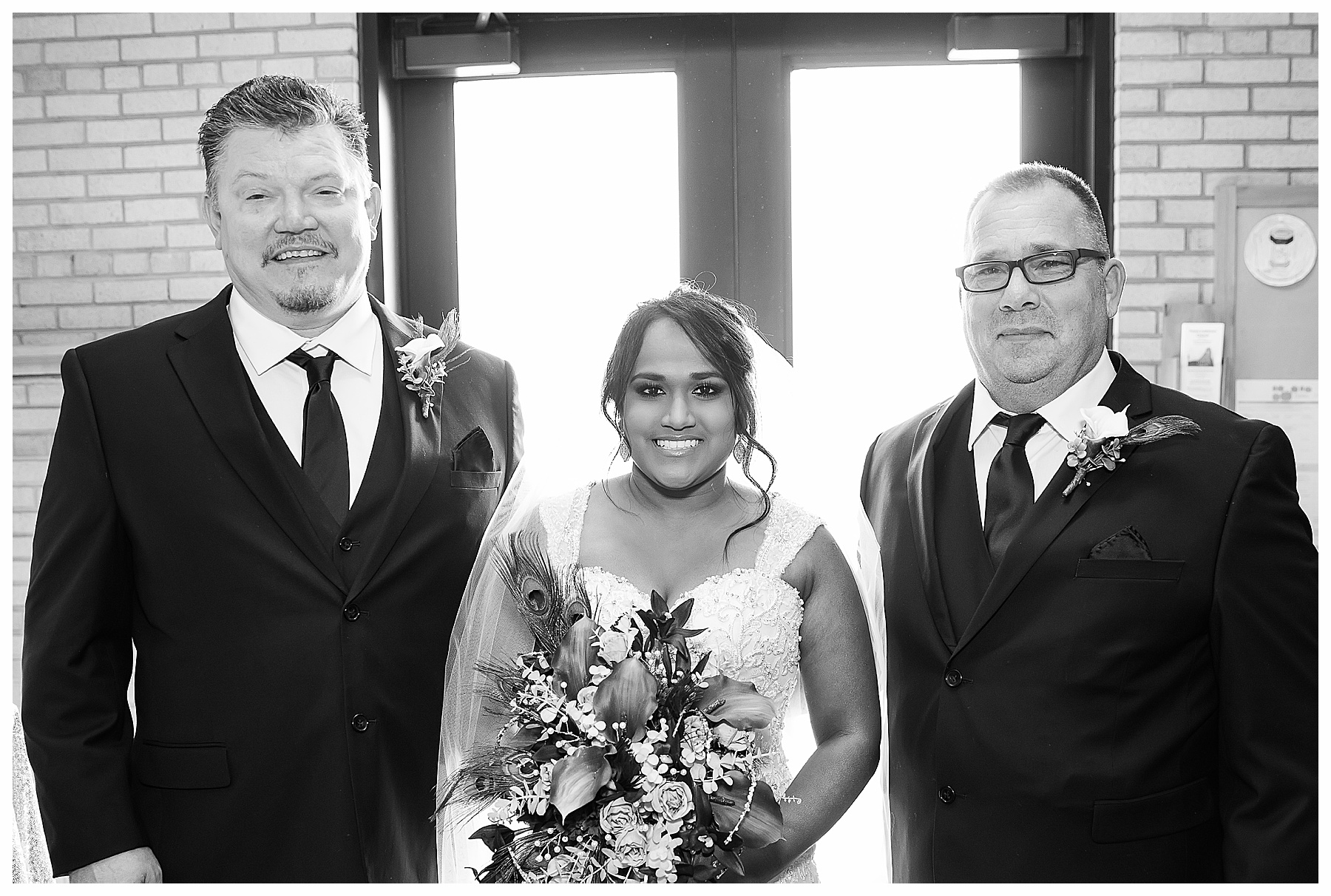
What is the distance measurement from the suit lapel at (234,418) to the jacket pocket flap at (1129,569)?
1476 mm

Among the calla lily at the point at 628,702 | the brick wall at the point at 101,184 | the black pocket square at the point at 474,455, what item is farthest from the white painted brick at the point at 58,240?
the calla lily at the point at 628,702

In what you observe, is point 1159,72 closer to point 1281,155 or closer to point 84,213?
point 1281,155

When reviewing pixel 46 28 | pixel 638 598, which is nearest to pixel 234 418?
pixel 638 598

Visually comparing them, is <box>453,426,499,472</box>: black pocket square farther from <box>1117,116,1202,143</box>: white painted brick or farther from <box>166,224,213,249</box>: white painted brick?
<box>1117,116,1202,143</box>: white painted brick

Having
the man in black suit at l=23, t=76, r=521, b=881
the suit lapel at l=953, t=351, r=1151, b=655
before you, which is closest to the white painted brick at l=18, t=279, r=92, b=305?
the man in black suit at l=23, t=76, r=521, b=881

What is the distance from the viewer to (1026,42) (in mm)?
3848

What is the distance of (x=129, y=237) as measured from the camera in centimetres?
389

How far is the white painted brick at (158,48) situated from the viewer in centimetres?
384

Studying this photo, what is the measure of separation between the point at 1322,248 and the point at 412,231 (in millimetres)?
3053

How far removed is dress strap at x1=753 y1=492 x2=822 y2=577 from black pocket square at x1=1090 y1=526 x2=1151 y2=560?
589 millimetres

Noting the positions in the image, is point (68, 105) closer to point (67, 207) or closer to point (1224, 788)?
point (67, 207)

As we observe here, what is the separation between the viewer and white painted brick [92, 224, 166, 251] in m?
3.88

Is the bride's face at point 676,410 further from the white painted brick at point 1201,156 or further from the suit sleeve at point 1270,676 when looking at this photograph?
the white painted brick at point 1201,156

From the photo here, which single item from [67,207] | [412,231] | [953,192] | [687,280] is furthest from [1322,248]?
[67,207]
